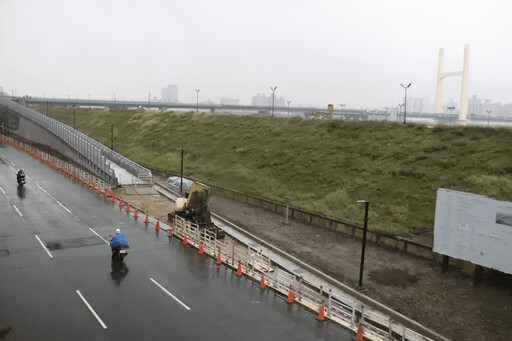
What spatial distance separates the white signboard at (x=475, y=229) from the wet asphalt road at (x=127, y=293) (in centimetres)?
1075

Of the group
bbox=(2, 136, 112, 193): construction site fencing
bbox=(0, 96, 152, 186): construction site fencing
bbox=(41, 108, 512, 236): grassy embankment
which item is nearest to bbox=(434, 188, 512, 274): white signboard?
bbox=(41, 108, 512, 236): grassy embankment

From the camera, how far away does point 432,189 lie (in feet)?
122

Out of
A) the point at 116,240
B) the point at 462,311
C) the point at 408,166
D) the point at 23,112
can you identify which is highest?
the point at 23,112

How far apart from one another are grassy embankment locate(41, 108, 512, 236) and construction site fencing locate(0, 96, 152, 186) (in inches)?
306

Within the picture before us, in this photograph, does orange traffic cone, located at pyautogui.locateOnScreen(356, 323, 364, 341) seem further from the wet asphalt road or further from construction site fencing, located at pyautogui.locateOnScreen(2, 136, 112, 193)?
construction site fencing, located at pyautogui.locateOnScreen(2, 136, 112, 193)

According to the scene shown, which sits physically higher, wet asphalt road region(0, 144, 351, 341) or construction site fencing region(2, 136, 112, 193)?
construction site fencing region(2, 136, 112, 193)

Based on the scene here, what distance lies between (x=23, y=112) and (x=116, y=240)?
64275 millimetres

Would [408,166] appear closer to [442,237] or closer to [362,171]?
[362,171]

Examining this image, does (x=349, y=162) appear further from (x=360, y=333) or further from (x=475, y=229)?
(x=360, y=333)

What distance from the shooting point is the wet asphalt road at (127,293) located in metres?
15.2

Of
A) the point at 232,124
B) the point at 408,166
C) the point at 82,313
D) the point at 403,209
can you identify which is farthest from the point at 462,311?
the point at 232,124

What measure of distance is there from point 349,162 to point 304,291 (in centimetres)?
2977

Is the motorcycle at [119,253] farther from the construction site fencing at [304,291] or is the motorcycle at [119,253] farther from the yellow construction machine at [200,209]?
the yellow construction machine at [200,209]

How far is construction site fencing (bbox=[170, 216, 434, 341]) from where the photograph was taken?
53.3 feet
